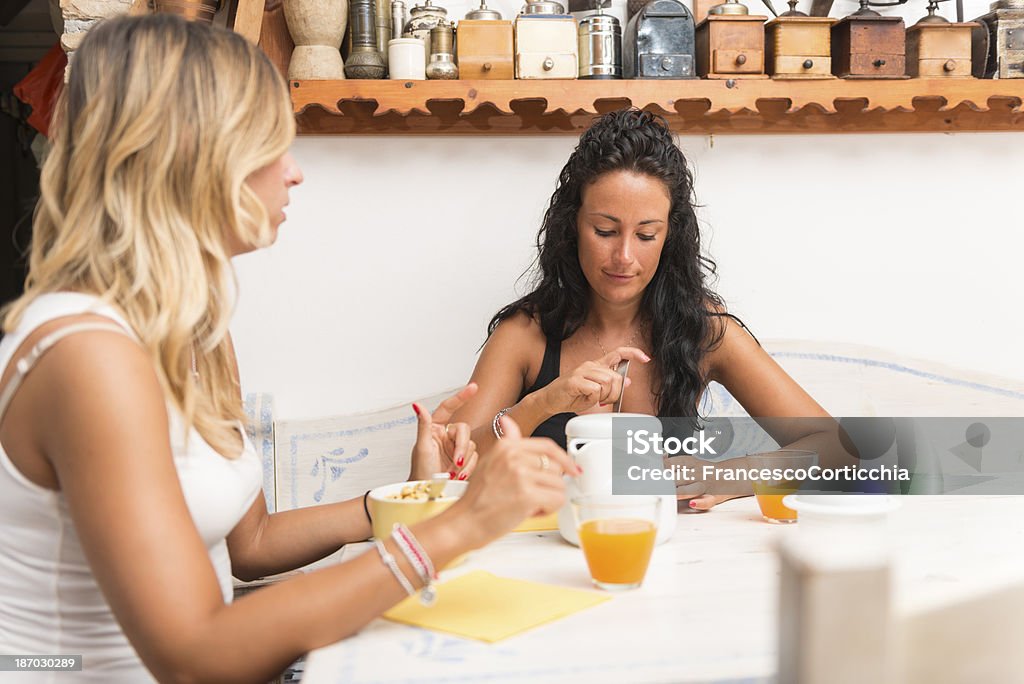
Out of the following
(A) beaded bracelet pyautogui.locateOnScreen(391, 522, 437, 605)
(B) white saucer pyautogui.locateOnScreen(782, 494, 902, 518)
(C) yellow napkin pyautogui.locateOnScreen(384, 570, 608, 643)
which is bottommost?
(C) yellow napkin pyautogui.locateOnScreen(384, 570, 608, 643)

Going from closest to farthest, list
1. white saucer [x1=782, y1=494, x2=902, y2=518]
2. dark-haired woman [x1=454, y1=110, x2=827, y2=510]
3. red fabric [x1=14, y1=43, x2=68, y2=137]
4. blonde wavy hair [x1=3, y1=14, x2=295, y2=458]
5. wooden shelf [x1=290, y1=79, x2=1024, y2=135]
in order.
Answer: blonde wavy hair [x1=3, y1=14, x2=295, y2=458] < white saucer [x1=782, y1=494, x2=902, y2=518] < dark-haired woman [x1=454, y1=110, x2=827, y2=510] < wooden shelf [x1=290, y1=79, x2=1024, y2=135] < red fabric [x1=14, y1=43, x2=68, y2=137]

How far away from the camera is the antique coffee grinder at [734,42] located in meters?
2.17

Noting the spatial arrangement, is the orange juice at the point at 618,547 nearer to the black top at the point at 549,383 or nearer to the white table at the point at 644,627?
the white table at the point at 644,627

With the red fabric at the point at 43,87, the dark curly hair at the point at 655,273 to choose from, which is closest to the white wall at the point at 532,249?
the dark curly hair at the point at 655,273

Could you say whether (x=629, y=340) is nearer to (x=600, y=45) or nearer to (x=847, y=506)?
(x=600, y=45)

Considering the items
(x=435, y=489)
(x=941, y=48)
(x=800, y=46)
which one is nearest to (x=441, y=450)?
(x=435, y=489)

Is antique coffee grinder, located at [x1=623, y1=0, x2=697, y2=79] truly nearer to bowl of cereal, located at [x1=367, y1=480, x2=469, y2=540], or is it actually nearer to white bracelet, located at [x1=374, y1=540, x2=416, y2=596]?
bowl of cereal, located at [x1=367, y1=480, x2=469, y2=540]

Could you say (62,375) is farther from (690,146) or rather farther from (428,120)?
(690,146)

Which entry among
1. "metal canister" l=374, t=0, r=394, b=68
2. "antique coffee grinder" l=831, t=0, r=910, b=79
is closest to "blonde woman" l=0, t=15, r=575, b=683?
"metal canister" l=374, t=0, r=394, b=68

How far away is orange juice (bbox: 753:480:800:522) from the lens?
1.24m

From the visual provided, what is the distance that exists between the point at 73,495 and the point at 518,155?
1.65 meters

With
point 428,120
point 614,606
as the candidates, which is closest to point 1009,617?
point 614,606

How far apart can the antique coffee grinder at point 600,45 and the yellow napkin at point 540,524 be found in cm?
122

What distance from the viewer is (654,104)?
7.17ft
